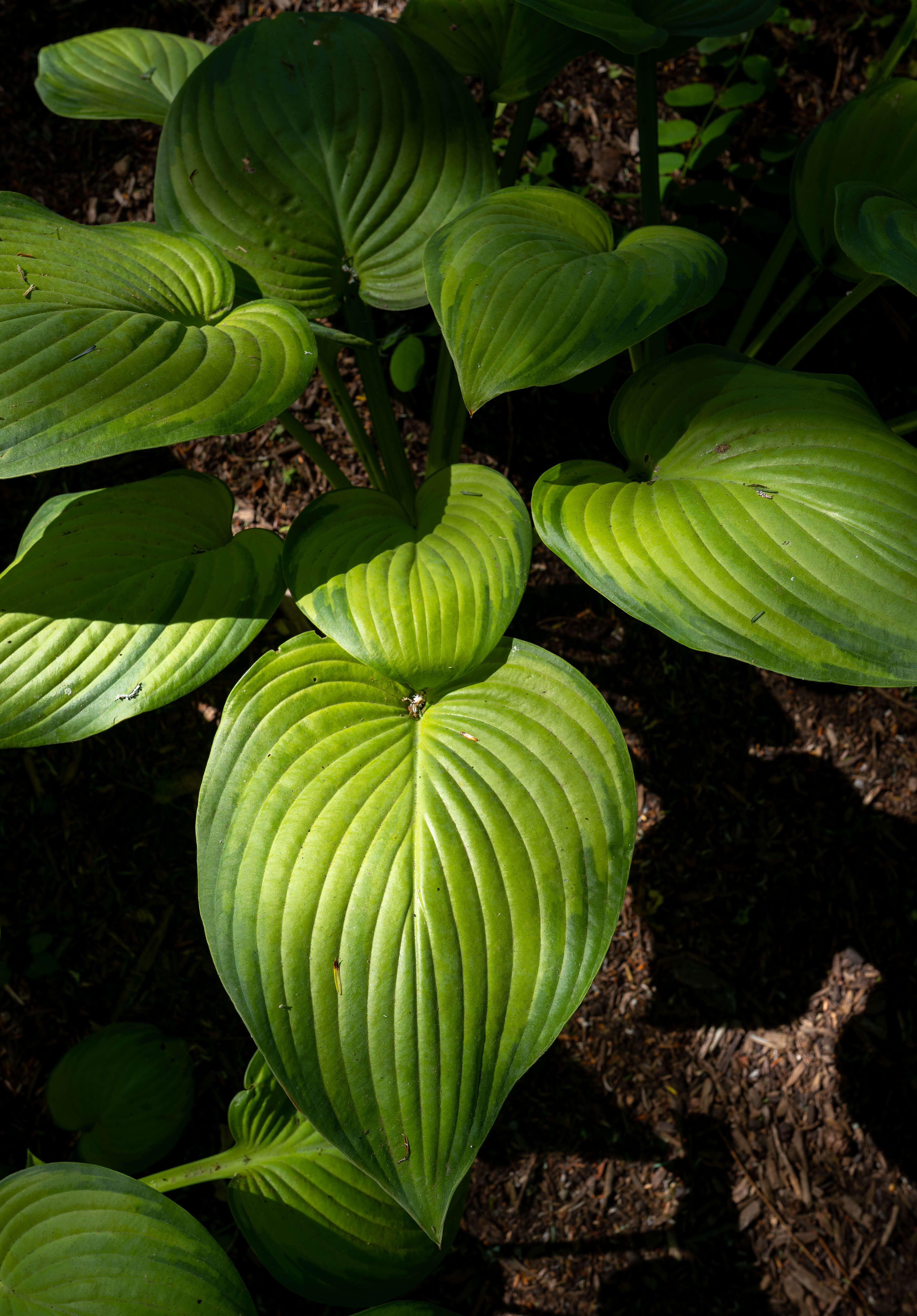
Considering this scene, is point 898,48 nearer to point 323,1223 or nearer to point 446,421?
point 446,421

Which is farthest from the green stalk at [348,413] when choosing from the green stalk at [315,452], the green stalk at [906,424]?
the green stalk at [906,424]

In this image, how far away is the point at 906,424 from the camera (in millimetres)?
1229

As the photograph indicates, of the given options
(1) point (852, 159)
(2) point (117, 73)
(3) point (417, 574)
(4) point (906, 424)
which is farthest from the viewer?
(2) point (117, 73)

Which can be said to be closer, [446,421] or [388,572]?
[388,572]

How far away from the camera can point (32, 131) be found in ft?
5.57

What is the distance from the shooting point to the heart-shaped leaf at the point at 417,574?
0.90m

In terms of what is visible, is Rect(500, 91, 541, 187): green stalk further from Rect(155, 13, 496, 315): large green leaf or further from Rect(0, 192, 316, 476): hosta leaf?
Rect(0, 192, 316, 476): hosta leaf

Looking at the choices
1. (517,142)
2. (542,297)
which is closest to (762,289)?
(517,142)

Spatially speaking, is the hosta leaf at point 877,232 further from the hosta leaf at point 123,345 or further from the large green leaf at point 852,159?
the hosta leaf at point 123,345

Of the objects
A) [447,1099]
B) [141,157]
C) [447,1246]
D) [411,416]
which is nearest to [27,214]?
[411,416]

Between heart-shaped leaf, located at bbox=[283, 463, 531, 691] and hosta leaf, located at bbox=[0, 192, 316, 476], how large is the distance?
→ 0.68ft

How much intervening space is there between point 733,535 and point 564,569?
717 millimetres

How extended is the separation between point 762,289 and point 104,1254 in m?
1.66

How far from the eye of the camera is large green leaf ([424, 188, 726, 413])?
854 millimetres
